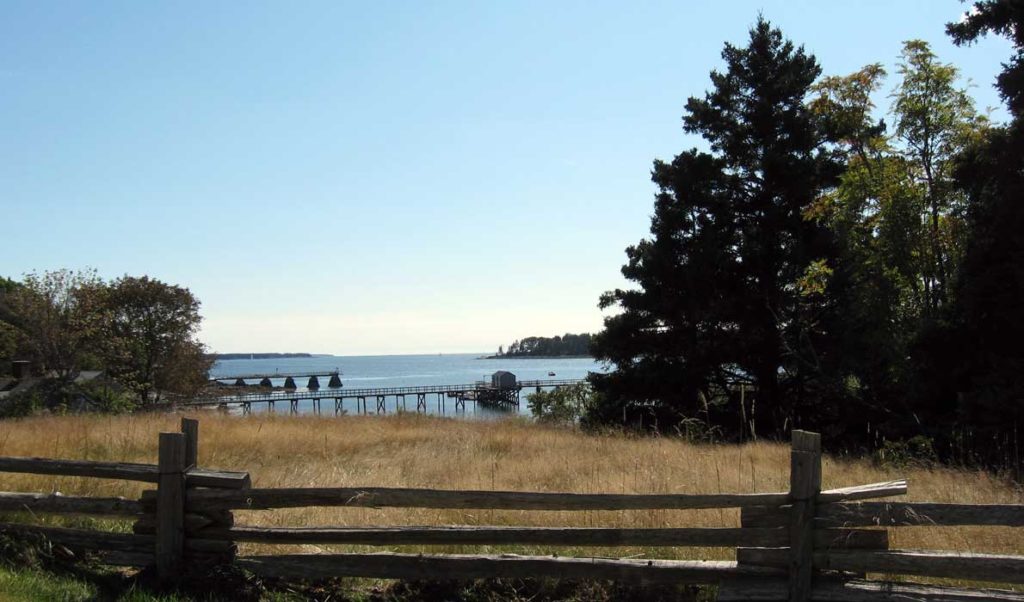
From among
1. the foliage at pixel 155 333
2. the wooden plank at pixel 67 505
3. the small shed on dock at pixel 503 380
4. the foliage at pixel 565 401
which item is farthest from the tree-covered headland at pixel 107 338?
the small shed on dock at pixel 503 380

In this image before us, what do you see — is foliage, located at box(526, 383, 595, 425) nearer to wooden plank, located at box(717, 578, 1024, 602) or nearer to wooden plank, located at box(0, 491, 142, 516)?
wooden plank, located at box(0, 491, 142, 516)

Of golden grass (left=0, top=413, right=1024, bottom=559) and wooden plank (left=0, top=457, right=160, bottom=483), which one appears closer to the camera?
wooden plank (left=0, top=457, right=160, bottom=483)

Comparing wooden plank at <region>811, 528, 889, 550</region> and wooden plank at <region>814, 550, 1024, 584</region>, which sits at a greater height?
wooden plank at <region>811, 528, 889, 550</region>

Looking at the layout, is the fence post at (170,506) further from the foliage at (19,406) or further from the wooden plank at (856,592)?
the foliage at (19,406)

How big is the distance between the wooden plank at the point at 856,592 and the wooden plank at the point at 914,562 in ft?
0.30

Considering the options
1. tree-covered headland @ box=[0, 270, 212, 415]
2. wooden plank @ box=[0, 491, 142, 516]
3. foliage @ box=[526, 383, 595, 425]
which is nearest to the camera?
wooden plank @ box=[0, 491, 142, 516]

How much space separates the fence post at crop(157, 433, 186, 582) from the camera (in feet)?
19.9

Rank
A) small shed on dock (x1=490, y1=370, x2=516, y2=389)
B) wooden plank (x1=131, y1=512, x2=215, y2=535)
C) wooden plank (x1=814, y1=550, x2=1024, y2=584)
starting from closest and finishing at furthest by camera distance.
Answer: wooden plank (x1=814, y1=550, x2=1024, y2=584), wooden plank (x1=131, y1=512, x2=215, y2=535), small shed on dock (x1=490, y1=370, x2=516, y2=389)

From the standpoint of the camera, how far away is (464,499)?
578cm

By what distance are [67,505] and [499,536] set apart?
3750 millimetres

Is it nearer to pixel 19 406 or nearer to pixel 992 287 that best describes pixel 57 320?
pixel 19 406

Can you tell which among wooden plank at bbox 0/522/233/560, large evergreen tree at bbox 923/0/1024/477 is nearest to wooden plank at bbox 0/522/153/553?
wooden plank at bbox 0/522/233/560

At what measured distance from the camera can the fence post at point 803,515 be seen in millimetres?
5211

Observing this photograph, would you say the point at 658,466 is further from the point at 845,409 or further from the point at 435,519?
the point at 845,409
